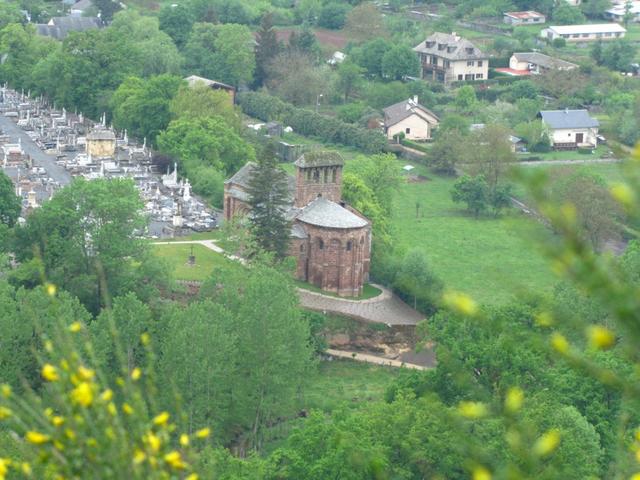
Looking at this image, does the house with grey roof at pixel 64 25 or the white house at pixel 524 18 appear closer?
the house with grey roof at pixel 64 25

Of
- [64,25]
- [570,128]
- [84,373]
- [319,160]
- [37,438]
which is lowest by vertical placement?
[64,25]

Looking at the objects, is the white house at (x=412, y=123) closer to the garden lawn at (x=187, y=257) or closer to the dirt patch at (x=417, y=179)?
the dirt patch at (x=417, y=179)

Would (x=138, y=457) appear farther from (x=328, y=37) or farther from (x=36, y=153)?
(x=328, y=37)

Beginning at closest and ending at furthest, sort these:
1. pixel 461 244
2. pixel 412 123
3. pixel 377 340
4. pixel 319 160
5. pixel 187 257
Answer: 1. pixel 377 340
2. pixel 319 160
3. pixel 187 257
4. pixel 461 244
5. pixel 412 123

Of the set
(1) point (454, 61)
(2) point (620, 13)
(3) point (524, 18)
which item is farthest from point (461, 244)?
(2) point (620, 13)

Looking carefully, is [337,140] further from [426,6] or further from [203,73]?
[426,6]

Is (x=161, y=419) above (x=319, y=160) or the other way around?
above

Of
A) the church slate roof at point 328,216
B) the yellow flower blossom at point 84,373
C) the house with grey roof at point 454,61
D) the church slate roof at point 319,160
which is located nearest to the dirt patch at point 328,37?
the house with grey roof at point 454,61
